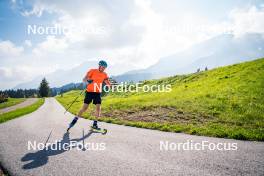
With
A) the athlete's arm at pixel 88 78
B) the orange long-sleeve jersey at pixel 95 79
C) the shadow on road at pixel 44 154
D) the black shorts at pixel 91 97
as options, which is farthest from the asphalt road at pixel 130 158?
the athlete's arm at pixel 88 78

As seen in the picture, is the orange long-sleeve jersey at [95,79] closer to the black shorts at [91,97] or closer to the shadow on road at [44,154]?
the black shorts at [91,97]

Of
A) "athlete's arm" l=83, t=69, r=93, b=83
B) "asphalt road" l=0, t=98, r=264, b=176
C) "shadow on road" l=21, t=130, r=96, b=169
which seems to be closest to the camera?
"asphalt road" l=0, t=98, r=264, b=176

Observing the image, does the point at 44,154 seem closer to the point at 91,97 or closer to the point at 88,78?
the point at 91,97

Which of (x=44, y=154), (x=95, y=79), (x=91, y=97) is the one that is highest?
(x=95, y=79)

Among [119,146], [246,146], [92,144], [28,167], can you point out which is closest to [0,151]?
[28,167]

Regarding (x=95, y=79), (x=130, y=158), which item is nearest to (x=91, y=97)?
(x=95, y=79)

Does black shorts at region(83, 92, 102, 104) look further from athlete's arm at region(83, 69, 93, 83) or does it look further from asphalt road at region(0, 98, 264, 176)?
asphalt road at region(0, 98, 264, 176)

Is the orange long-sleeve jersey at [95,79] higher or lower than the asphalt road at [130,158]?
higher

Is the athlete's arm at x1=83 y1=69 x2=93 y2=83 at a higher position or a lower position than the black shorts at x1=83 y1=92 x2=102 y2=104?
higher

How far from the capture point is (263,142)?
7.15 meters

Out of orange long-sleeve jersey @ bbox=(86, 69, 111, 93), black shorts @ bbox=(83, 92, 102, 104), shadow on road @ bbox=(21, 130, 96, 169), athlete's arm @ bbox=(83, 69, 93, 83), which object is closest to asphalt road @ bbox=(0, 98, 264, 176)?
shadow on road @ bbox=(21, 130, 96, 169)

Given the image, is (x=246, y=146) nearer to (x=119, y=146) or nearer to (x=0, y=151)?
(x=119, y=146)

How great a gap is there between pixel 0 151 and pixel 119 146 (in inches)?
152

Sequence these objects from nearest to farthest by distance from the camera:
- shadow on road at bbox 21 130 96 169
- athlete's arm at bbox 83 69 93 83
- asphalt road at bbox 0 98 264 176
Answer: asphalt road at bbox 0 98 264 176, shadow on road at bbox 21 130 96 169, athlete's arm at bbox 83 69 93 83
